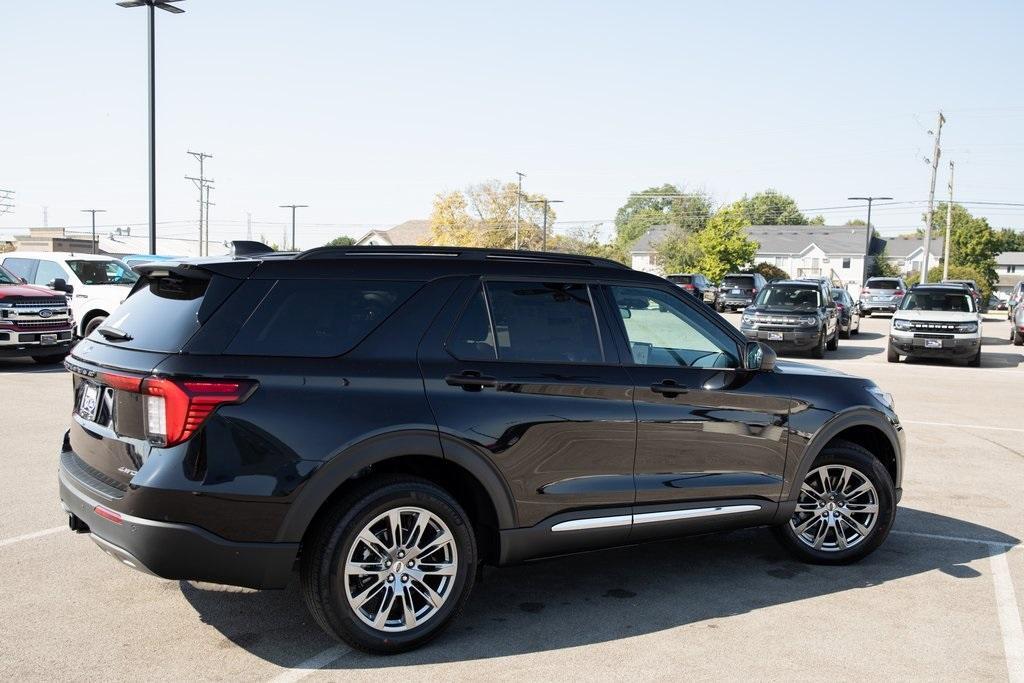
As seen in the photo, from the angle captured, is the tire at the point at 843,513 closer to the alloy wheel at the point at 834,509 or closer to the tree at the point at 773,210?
the alloy wheel at the point at 834,509

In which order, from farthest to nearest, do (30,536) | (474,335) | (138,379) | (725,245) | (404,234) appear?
(404,234)
(725,245)
(30,536)
(474,335)
(138,379)

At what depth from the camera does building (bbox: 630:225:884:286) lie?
318 feet

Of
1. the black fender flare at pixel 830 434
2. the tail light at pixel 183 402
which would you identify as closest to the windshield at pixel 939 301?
the black fender flare at pixel 830 434

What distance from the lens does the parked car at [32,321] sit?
1439 centimetres

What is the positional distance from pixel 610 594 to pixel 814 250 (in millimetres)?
99772

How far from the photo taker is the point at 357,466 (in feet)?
13.1

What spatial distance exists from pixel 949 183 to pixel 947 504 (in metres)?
67.3

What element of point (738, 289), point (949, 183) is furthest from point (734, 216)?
point (738, 289)

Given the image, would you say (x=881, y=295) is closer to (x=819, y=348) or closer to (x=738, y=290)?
(x=738, y=290)

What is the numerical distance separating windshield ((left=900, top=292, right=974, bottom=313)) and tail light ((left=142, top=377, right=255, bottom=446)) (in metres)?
19.4

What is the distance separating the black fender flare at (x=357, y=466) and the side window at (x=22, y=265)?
54.7ft

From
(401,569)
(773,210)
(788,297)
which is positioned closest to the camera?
(401,569)

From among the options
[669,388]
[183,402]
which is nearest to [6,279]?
[183,402]

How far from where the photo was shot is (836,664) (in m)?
4.16
